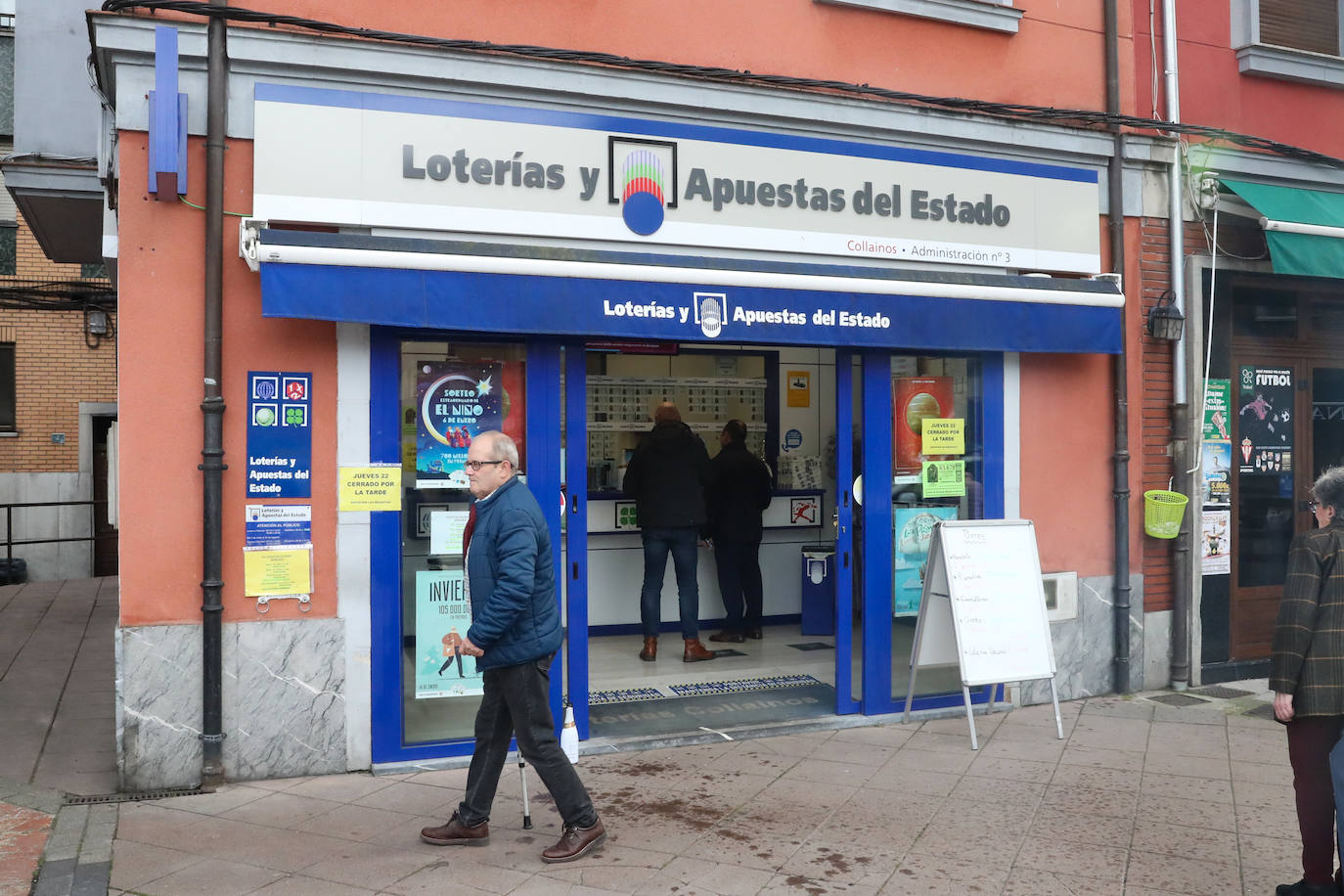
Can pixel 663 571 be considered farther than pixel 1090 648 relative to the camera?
Yes

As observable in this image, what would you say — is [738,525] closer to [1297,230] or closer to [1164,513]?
[1164,513]

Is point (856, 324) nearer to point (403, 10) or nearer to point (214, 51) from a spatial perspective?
point (403, 10)

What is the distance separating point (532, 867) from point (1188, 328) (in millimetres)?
6185

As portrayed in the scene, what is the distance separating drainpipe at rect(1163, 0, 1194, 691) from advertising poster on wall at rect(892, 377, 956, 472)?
1.89 metres

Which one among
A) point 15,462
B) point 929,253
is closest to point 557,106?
point 929,253

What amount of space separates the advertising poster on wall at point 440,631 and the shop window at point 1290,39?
6.95m

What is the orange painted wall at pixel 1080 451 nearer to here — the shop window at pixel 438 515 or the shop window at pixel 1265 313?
the shop window at pixel 1265 313

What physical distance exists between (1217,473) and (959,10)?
388cm

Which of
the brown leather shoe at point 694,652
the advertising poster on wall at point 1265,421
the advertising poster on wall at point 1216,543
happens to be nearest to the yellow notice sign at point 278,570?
the brown leather shoe at point 694,652

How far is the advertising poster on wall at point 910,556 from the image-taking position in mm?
7355

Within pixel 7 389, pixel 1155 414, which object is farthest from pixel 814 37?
pixel 7 389

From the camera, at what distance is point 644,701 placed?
7.50 metres

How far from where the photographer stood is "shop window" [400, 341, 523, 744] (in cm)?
615

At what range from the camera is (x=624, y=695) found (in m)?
7.68
